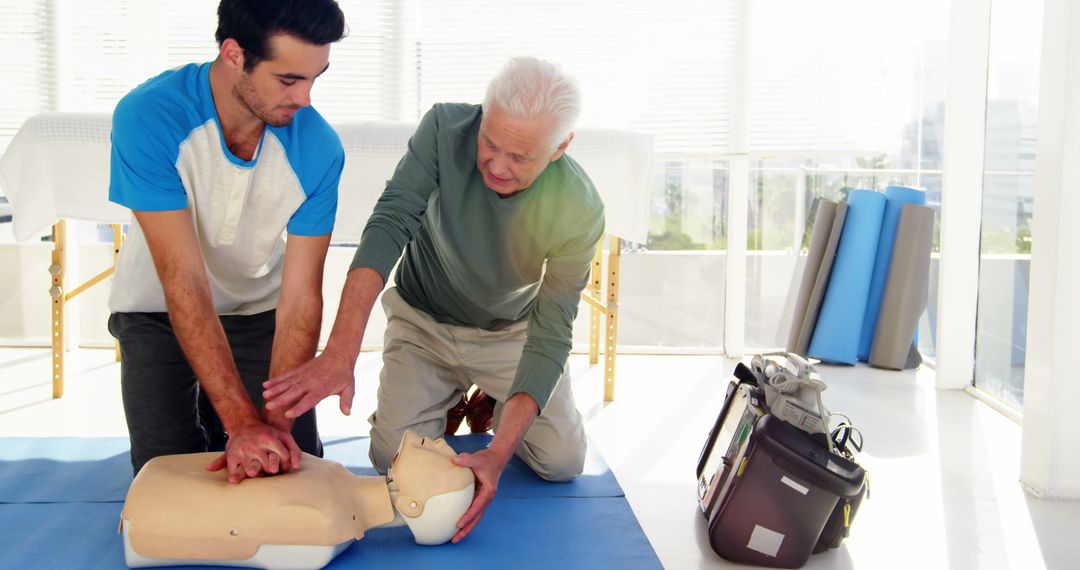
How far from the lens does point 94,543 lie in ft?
5.61

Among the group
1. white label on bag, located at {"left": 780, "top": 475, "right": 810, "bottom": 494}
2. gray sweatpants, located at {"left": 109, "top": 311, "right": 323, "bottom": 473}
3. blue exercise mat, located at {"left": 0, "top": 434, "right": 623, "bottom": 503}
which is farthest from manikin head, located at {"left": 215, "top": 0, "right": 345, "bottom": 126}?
white label on bag, located at {"left": 780, "top": 475, "right": 810, "bottom": 494}

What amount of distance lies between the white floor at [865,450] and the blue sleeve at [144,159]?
1.06 meters

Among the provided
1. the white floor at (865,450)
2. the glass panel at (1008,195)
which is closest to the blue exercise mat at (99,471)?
the white floor at (865,450)

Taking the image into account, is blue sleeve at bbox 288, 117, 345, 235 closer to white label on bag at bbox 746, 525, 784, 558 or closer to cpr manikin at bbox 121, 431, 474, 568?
cpr manikin at bbox 121, 431, 474, 568

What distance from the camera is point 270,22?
1.64 meters

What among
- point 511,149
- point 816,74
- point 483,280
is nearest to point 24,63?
point 483,280

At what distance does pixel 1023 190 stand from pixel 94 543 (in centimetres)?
302

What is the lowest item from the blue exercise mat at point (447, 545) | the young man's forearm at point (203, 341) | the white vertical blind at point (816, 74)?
the blue exercise mat at point (447, 545)

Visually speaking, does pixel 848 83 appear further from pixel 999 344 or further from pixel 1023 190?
pixel 999 344

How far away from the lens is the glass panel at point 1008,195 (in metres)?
3.24

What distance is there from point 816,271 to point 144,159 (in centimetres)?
296

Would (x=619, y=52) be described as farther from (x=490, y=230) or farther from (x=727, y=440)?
(x=727, y=440)

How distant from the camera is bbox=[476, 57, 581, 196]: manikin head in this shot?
5.80 ft

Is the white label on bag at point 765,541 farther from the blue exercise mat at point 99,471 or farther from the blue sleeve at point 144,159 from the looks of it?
the blue sleeve at point 144,159
